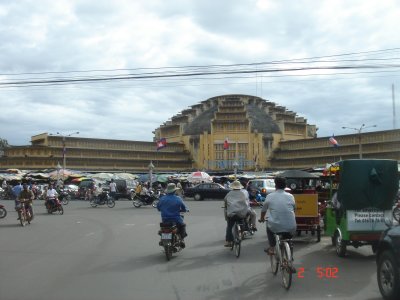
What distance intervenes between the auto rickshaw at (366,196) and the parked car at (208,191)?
29421mm

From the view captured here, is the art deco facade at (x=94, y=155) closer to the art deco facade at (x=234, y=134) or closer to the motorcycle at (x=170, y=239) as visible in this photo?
the art deco facade at (x=234, y=134)

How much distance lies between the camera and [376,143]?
283 feet

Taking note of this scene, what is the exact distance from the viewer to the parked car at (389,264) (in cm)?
661

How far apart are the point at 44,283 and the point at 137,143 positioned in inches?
3714

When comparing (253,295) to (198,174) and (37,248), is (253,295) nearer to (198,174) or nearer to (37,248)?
(37,248)

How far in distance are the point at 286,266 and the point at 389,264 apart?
5.13 ft

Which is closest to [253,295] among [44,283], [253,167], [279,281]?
[279,281]

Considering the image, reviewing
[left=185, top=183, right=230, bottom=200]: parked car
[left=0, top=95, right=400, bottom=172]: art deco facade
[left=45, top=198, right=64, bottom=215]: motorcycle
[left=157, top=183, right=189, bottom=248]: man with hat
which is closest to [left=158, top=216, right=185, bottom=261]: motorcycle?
[left=157, top=183, right=189, bottom=248]: man with hat

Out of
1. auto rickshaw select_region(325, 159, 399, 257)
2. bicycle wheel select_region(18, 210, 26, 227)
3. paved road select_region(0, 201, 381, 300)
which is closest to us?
paved road select_region(0, 201, 381, 300)

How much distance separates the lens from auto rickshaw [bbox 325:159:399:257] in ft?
35.0

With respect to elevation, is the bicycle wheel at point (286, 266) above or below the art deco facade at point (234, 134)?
below

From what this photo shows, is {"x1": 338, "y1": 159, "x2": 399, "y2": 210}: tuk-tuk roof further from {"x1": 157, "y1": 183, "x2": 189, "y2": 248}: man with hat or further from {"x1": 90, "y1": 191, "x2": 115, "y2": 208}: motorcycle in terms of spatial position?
{"x1": 90, "y1": 191, "x2": 115, "y2": 208}: motorcycle
